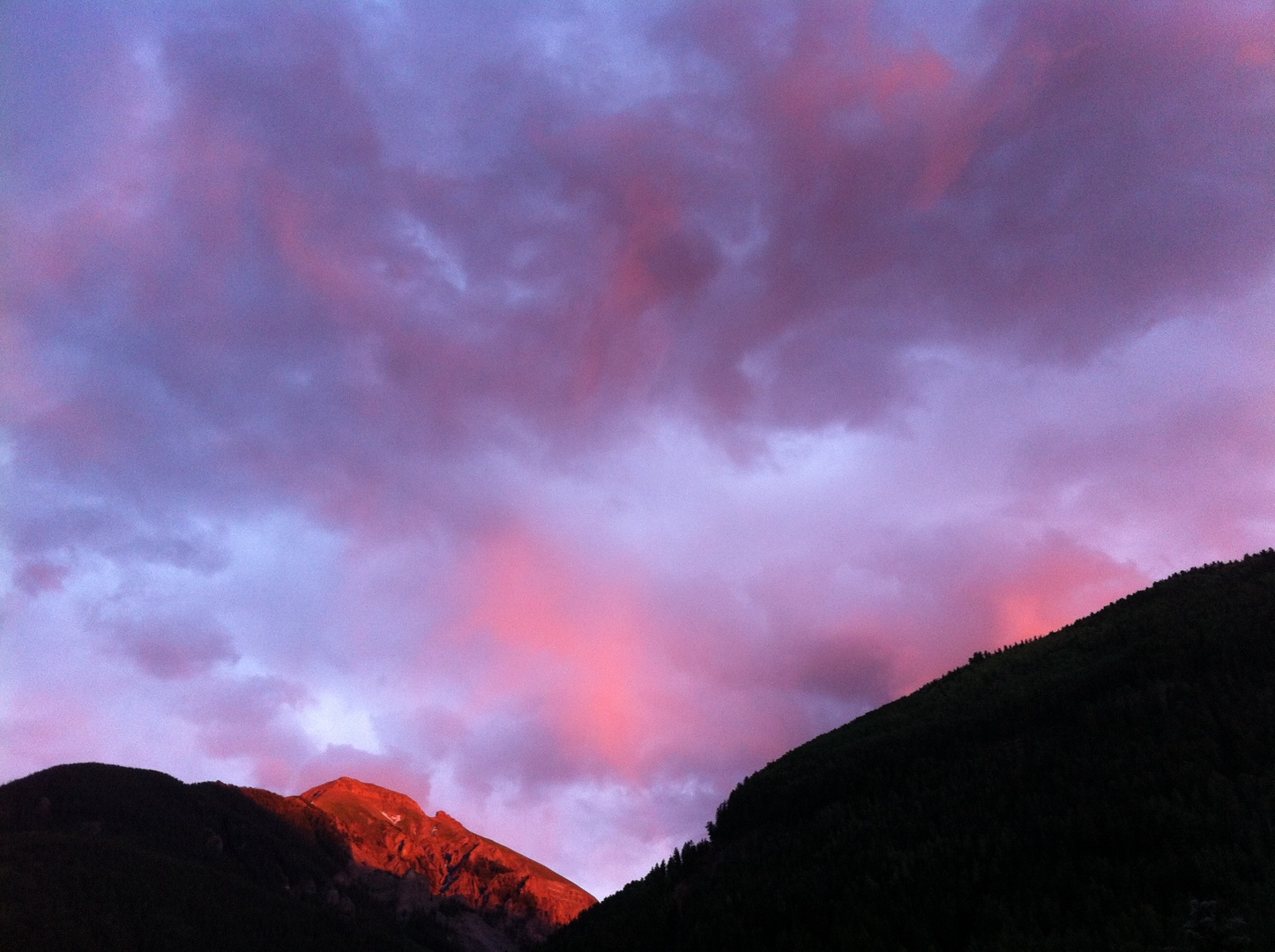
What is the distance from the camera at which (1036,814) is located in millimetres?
49188

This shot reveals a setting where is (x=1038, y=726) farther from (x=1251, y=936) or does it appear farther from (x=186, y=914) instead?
(x=186, y=914)

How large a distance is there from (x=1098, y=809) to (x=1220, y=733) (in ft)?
28.1

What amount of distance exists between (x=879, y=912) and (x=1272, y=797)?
19.9 m

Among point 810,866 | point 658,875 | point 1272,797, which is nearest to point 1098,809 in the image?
point 1272,797

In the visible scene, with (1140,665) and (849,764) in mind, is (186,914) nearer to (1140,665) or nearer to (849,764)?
(849,764)

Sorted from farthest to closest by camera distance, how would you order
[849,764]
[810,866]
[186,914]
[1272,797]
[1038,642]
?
[186,914] < [1038,642] < [849,764] < [810,866] < [1272,797]

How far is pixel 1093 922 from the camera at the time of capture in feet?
115

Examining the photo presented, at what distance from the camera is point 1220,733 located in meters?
47.1

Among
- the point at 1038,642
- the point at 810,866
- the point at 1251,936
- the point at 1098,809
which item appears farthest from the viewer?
the point at 1038,642

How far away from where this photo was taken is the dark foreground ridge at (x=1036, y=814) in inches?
1421

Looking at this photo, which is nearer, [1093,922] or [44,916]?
[1093,922]

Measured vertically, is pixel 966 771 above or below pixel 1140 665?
below

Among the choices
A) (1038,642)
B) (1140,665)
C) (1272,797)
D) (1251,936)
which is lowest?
(1251,936)

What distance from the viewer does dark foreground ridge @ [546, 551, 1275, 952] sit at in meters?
36.1
